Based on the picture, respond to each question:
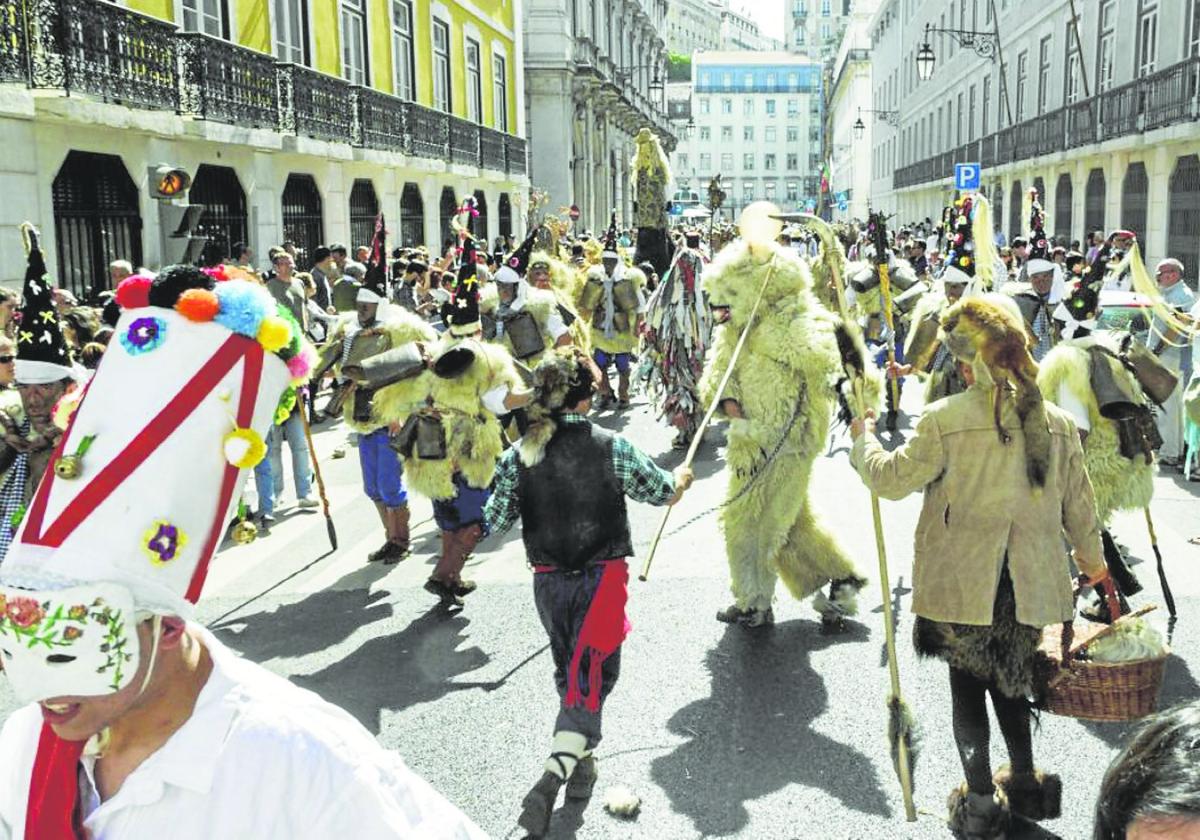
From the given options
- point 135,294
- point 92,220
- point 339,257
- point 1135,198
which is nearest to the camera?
point 135,294

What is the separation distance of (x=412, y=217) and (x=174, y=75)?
36.2ft

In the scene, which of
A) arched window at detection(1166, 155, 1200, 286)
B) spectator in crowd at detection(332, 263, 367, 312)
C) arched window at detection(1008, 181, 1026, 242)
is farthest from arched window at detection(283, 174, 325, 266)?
arched window at detection(1008, 181, 1026, 242)

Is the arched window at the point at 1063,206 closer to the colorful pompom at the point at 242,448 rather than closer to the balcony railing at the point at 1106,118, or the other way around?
the balcony railing at the point at 1106,118

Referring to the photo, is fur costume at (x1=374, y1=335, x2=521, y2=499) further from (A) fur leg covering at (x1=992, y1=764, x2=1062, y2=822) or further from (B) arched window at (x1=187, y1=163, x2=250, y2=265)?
(B) arched window at (x1=187, y1=163, x2=250, y2=265)

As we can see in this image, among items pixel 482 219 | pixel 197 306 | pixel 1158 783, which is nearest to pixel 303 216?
pixel 482 219

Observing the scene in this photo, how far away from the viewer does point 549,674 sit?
553 centimetres

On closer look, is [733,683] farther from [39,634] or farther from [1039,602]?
[39,634]

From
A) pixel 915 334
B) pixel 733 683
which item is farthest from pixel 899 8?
pixel 733 683

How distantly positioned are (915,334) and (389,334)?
3.60 meters

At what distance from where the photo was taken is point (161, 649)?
6.33ft

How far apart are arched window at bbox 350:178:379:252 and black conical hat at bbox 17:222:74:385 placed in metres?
16.1

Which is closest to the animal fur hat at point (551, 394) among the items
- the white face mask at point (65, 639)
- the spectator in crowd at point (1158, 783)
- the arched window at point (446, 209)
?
the white face mask at point (65, 639)

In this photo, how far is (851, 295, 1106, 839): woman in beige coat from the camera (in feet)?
12.4

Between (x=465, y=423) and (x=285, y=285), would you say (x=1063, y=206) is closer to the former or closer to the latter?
(x=285, y=285)
